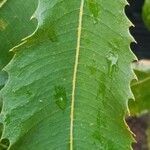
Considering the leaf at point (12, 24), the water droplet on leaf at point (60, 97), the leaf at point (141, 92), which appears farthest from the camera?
the leaf at point (141, 92)

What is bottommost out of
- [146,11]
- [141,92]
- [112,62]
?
[141,92]

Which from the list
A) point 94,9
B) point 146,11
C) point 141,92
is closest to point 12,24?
point 94,9

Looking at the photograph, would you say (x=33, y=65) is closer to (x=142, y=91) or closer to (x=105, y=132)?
(x=105, y=132)

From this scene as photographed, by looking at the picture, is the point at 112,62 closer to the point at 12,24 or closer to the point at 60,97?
the point at 60,97

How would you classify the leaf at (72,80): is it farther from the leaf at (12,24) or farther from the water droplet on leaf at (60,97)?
the leaf at (12,24)

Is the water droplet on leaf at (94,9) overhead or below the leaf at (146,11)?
overhead

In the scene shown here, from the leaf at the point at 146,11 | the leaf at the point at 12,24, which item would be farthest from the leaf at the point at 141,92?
the leaf at the point at 12,24
